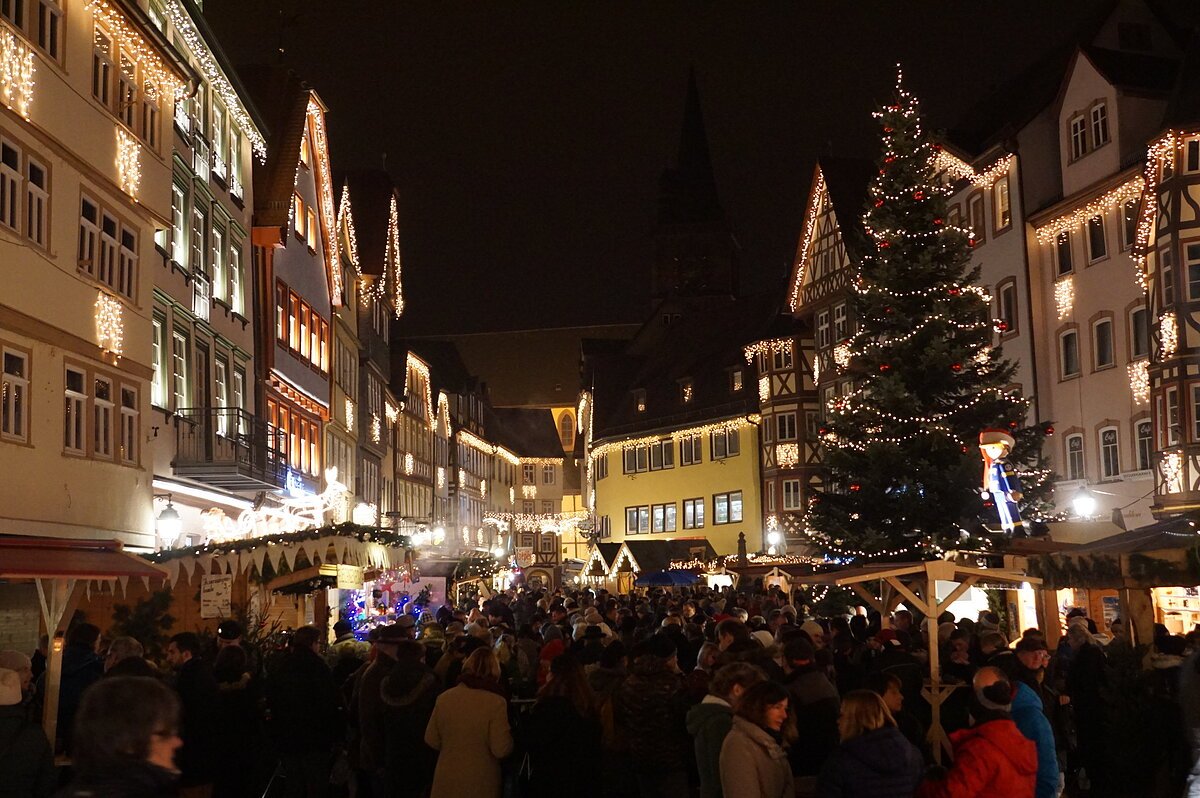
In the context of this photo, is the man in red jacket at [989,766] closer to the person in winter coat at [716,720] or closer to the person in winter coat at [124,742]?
the person in winter coat at [716,720]

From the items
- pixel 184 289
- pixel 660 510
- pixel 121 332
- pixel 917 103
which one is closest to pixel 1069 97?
pixel 917 103

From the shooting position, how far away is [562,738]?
959cm

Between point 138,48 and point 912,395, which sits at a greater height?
point 138,48

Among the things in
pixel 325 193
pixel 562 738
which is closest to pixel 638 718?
pixel 562 738

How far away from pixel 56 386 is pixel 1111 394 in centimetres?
2452

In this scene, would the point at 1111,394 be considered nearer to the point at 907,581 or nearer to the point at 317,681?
the point at 907,581

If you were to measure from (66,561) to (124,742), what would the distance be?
964cm

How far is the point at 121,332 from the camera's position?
20297mm

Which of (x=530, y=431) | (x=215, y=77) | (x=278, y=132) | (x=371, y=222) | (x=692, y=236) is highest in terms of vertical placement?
(x=692, y=236)

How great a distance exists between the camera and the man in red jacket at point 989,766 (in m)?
7.30

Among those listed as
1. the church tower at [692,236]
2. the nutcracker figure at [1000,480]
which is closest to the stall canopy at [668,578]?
the nutcracker figure at [1000,480]

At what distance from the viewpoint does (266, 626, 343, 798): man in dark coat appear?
434 inches

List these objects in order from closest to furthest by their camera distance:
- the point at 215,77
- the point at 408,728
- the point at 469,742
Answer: the point at 469,742, the point at 408,728, the point at 215,77

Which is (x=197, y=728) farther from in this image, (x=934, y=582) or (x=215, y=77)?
(x=215, y=77)
